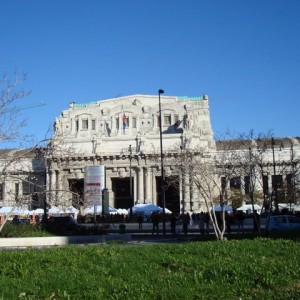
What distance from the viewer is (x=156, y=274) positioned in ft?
29.2

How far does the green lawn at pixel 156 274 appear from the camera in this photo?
292 inches

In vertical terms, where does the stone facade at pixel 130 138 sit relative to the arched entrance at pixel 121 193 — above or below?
above

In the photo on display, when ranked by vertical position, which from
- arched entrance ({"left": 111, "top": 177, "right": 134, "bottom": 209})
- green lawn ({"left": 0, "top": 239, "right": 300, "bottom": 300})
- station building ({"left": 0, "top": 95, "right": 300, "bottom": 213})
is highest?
station building ({"left": 0, "top": 95, "right": 300, "bottom": 213})

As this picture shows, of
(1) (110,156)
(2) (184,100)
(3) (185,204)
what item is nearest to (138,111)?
(2) (184,100)

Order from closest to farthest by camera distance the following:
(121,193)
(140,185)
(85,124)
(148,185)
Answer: (148,185) → (140,185) → (121,193) → (85,124)

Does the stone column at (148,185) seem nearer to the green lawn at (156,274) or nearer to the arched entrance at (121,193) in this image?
the arched entrance at (121,193)

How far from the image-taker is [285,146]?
85.2 m

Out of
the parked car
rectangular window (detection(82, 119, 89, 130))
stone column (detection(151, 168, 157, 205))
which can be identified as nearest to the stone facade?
rectangular window (detection(82, 119, 89, 130))

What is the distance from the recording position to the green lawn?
292 inches

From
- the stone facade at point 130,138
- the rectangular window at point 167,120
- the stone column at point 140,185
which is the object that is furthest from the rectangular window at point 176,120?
the stone column at point 140,185

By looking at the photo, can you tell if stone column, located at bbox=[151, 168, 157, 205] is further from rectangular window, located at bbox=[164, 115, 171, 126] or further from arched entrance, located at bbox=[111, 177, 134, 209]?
rectangular window, located at bbox=[164, 115, 171, 126]

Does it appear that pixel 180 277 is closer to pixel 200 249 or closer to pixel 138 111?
pixel 200 249

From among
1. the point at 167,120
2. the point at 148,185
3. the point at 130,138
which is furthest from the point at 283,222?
the point at 167,120

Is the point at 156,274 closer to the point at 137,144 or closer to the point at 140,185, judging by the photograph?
the point at 140,185
